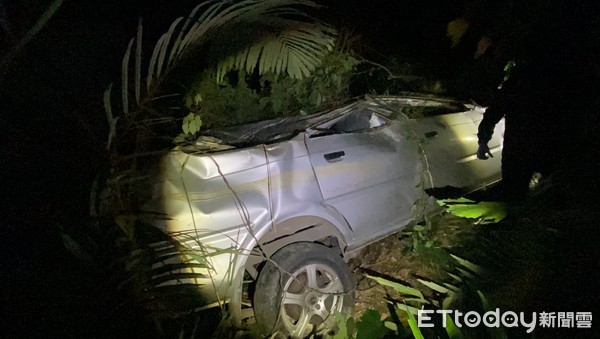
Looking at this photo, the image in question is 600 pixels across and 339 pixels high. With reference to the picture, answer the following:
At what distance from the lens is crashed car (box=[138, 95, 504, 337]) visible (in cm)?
246

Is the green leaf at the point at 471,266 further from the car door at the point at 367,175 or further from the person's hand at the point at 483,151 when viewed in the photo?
the person's hand at the point at 483,151

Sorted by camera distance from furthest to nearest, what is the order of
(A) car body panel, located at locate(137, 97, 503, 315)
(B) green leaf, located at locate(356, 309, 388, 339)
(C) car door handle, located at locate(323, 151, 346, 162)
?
(C) car door handle, located at locate(323, 151, 346, 162) < (A) car body panel, located at locate(137, 97, 503, 315) < (B) green leaf, located at locate(356, 309, 388, 339)

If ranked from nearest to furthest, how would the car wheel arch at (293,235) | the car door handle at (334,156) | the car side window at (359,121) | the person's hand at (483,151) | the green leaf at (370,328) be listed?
the green leaf at (370,328) → the car wheel arch at (293,235) → the car door handle at (334,156) → the car side window at (359,121) → the person's hand at (483,151)

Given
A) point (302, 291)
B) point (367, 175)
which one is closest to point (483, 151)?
point (367, 175)

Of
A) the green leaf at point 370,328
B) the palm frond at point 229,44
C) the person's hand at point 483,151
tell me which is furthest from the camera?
the person's hand at point 483,151

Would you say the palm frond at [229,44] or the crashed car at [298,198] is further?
the crashed car at [298,198]

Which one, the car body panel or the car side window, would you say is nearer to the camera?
the car body panel

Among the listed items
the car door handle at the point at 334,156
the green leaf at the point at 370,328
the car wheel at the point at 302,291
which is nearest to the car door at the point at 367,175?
the car door handle at the point at 334,156

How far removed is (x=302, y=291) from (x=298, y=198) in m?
0.63

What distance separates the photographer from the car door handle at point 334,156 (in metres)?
2.90

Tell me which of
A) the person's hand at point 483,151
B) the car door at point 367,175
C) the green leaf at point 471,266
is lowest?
the green leaf at point 471,266

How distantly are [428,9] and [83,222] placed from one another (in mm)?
8289

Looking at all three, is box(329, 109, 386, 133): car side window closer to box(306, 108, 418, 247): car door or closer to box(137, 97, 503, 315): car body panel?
box(137, 97, 503, 315): car body panel

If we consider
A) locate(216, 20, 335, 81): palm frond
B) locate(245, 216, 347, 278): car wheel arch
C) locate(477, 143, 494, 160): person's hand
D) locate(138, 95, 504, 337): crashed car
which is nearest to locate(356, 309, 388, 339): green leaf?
locate(138, 95, 504, 337): crashed car
